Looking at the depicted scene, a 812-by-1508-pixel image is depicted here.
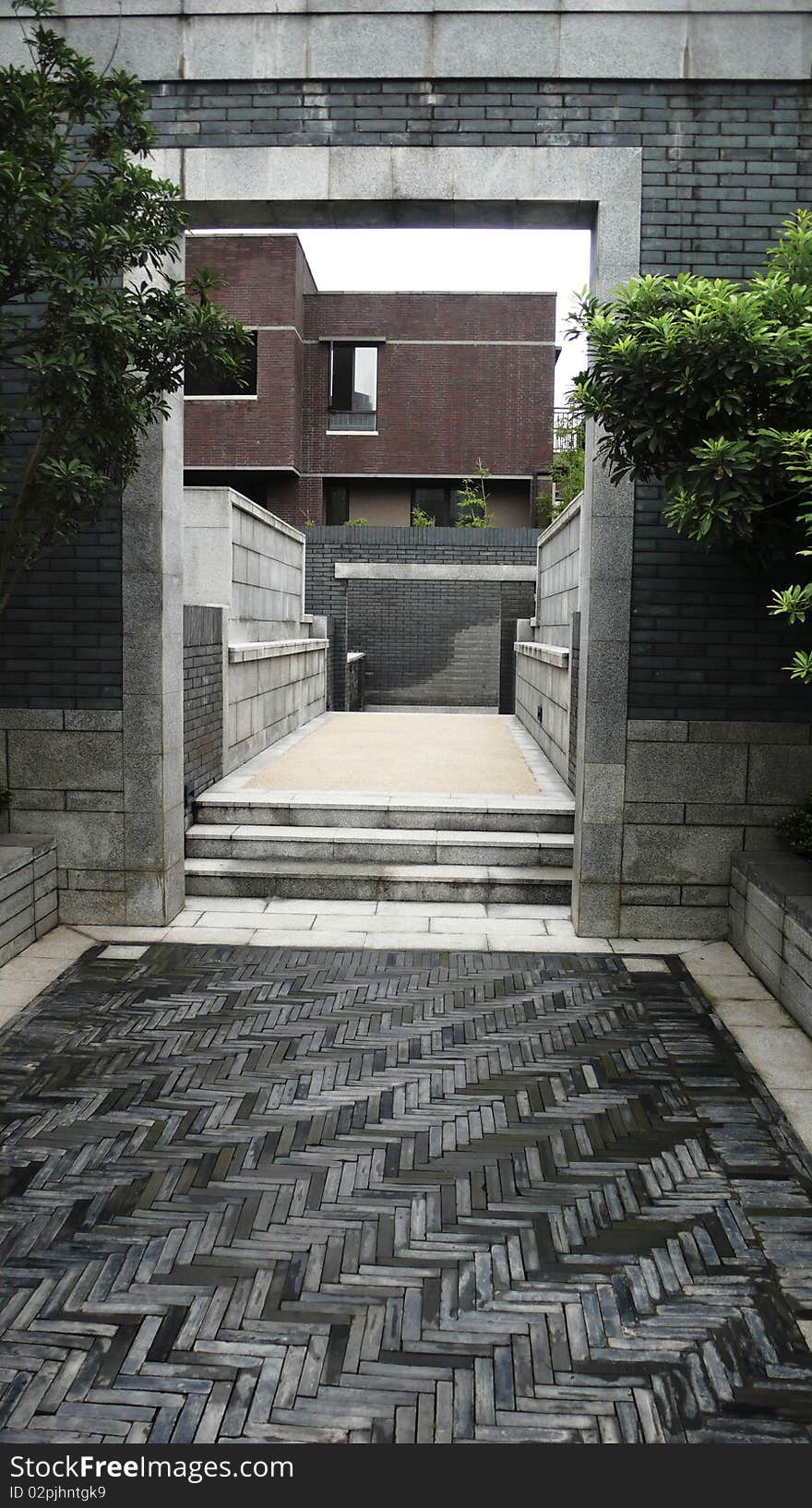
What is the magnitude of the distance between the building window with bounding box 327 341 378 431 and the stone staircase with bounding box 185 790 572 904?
66.8ft

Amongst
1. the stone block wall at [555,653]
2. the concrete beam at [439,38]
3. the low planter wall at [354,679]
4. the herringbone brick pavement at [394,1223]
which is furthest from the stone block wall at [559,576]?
the herringbone brick pavement at [394,1223]

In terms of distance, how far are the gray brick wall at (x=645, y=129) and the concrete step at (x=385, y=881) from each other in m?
2.46

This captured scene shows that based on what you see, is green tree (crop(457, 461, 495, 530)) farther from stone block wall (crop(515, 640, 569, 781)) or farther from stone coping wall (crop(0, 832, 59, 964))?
stone coping wall (crop(0, 832, 59, 964))

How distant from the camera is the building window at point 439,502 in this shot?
91.7 ft

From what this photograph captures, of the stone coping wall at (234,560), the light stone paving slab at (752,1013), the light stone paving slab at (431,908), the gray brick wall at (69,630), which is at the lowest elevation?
the light stone paving slab at (752,1013)

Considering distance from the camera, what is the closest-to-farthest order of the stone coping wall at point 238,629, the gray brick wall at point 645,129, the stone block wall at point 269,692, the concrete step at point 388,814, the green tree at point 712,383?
the green tree at point 712,383 → the gray brick wall at point 645,129 → the concrete step at point 388,814 → the stone coping wall at point 238,629 → the stone block wall at point 269,692

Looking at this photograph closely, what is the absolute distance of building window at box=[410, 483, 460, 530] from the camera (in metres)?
27.9

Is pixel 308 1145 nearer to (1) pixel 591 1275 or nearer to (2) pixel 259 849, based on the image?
(1) pixel 591 1275

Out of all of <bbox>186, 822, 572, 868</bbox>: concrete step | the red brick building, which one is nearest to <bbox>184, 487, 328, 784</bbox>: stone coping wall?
<bbox>186, 822, 572, 868</bbox>: concrete step

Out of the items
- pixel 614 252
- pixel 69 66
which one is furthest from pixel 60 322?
pixel 614 252

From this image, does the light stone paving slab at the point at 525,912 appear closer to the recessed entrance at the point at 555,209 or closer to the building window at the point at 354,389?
the recessed entrance at the point at 555,209

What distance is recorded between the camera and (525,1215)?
3.72 m

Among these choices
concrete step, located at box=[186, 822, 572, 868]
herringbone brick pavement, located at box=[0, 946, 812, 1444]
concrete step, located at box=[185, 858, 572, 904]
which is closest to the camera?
herringbone brick pavement, located at box=[0, 946, 812, 1444]

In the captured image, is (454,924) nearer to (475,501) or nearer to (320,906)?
(320,906)
